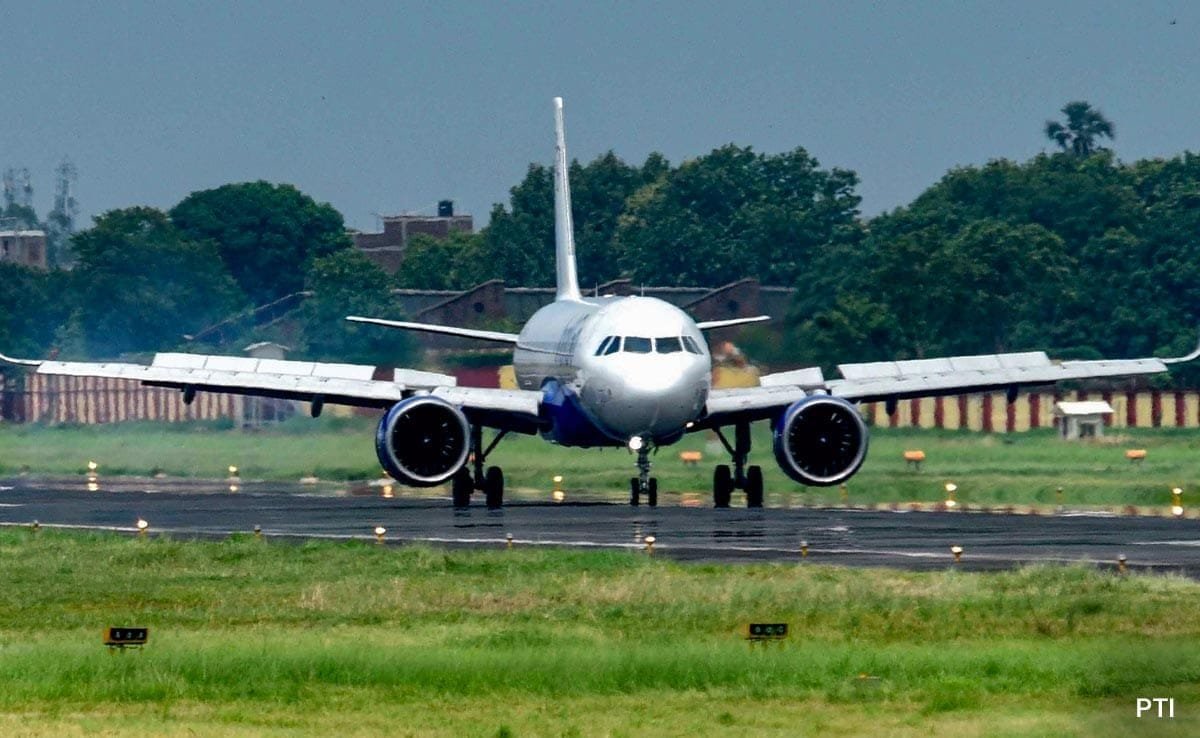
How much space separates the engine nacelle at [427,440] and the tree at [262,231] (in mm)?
95850

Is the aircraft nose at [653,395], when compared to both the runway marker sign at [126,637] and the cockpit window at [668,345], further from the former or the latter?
the runway marker sign at [126,637]

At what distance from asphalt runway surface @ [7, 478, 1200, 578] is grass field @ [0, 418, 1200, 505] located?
427 centimetres

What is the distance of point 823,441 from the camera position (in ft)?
162

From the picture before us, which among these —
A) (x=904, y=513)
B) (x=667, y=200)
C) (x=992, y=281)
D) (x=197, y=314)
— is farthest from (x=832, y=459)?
(x=667, y=200)

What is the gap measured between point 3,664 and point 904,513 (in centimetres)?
2570

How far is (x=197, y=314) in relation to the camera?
105375 millimetres

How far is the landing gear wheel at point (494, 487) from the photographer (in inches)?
1962

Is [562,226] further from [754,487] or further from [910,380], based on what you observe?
[754,487]

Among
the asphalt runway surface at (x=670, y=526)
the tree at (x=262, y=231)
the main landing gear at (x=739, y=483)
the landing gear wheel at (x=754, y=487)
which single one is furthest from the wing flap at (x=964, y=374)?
the tree at (x=262, y=231)

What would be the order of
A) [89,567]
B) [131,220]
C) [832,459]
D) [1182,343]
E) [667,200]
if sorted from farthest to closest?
1. [667,200]
2. [131,220]
3. [1182,343]
4. [832,459]
5. [89,567]

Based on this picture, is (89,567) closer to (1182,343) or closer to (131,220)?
(1182,343)

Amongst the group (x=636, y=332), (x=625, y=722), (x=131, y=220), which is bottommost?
(x=625, y=722)

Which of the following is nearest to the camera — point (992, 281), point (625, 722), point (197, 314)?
point (625, 722)

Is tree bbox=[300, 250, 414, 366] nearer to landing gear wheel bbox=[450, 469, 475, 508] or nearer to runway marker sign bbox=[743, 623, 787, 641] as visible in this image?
landing gear wheel bbox=[450, 469, 475, 508]
